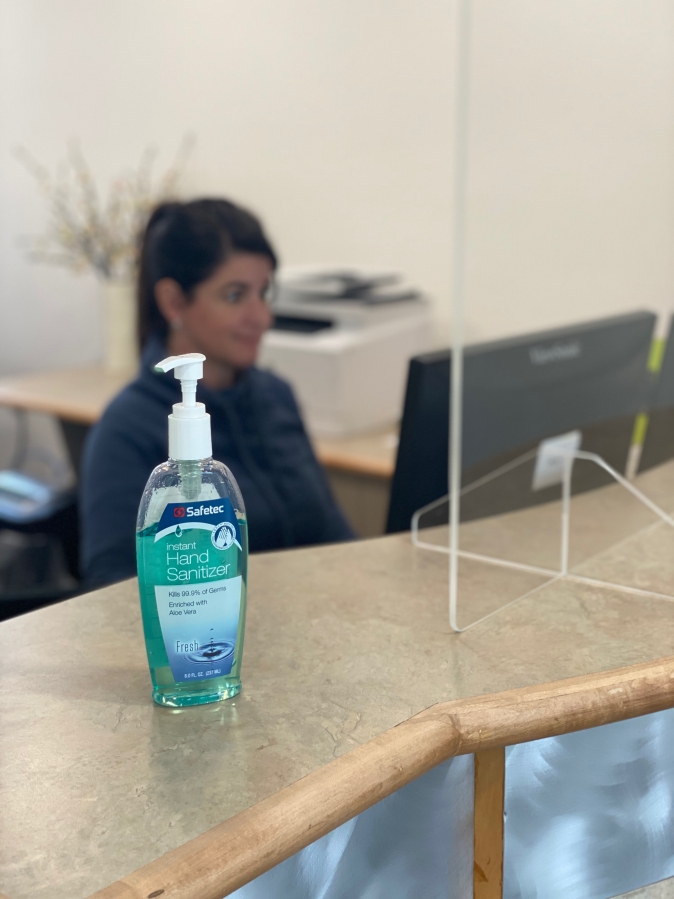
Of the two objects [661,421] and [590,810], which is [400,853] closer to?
[590,810]

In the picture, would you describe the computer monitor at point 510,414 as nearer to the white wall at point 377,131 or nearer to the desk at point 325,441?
the white wall at point 377,131

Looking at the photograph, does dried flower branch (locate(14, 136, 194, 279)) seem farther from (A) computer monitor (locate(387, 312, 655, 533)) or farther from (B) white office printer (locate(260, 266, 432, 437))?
(A) computer monitor (locate(387, 312, 655, 533))

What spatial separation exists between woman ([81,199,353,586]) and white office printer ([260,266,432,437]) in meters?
0.53

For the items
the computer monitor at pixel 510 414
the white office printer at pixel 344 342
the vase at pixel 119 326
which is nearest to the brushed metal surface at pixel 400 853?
the computer monitor at pixel 510 414

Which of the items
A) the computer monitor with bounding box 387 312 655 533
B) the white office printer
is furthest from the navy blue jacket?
the computer monitor with bounding box 387 312 655 533

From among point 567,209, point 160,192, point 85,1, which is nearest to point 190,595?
point 567,209

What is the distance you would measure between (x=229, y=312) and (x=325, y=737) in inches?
48.4

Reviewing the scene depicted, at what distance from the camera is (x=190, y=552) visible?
2.07ft

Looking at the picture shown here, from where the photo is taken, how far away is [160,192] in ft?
10.6

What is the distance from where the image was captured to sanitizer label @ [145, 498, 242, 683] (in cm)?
63

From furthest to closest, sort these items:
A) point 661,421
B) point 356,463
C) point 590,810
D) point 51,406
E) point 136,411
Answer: point 51,406
point 356,463
point 136,411
point 661,421
point 590,810

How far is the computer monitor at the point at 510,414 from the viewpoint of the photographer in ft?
3.59

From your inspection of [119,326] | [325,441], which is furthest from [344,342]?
[119,326]

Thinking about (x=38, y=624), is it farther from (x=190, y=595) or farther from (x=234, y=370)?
(x=234, y=370)
